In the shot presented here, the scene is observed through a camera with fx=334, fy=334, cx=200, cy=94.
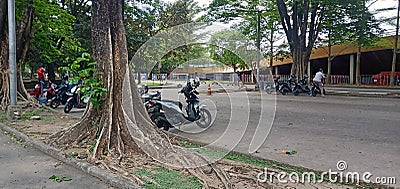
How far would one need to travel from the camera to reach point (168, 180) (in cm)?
375

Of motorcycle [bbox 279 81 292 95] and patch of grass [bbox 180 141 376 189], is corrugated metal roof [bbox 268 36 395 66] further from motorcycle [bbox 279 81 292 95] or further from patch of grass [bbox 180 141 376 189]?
patch of grass [bbox 180 141 376 189]

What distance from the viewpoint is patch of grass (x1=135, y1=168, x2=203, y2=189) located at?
356 cm

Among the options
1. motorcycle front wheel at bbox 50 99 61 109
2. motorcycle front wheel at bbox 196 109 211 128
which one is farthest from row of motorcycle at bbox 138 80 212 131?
motorcycle front wheel at bbox 50 99 61 109

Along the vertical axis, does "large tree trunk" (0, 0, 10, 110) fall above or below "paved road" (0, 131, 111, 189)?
above

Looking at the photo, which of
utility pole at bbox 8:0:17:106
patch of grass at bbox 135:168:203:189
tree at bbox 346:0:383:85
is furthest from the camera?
tree at bbox 346:0:383:85

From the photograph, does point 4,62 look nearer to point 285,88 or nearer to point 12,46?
point 12,46

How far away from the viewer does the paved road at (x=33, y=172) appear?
3.84 metres

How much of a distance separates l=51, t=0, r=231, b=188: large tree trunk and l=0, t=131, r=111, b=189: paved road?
1.51 feet

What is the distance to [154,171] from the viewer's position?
13.4ft

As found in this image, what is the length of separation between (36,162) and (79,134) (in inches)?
33.9

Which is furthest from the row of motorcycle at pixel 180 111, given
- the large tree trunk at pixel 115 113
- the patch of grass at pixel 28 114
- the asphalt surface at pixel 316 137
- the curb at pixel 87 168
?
the patch of grass at pixel 28 114

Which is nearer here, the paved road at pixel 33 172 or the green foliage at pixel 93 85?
the paved road at pixel 33 172

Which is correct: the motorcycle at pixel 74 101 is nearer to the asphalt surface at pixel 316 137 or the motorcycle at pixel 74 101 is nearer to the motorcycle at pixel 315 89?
the asphalt surface at pixel 316 137

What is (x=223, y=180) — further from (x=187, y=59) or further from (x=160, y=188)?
(x=187, y=59)
